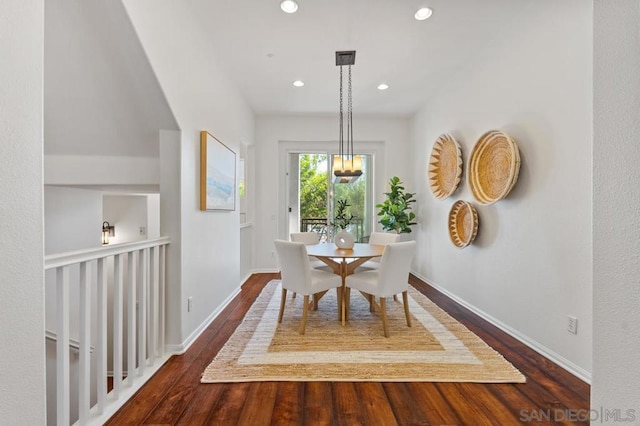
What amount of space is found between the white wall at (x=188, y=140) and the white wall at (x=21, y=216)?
3.08 ft

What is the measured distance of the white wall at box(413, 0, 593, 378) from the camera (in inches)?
74.9

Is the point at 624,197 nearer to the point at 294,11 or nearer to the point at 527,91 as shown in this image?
the point at 527,91

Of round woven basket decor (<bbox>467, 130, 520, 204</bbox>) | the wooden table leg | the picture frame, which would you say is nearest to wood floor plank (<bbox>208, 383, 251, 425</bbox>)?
the wooden table leg

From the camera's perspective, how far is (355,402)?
167 centimetres

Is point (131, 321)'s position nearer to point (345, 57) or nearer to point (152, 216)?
point (152, 216)

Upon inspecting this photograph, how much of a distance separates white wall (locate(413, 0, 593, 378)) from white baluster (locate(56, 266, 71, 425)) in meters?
2.80

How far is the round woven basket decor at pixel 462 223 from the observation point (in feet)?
9.98

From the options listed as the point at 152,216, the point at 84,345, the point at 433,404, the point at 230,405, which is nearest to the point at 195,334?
the point at 230,405

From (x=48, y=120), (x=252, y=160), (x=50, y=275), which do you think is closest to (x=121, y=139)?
(x=48, y=120)

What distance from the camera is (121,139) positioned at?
7.51 feet

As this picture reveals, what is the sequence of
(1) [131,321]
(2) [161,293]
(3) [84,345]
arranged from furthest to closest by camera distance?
(2) [161,293] → (1) [131,321] → (3) [84,345]

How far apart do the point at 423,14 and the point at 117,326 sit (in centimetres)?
313

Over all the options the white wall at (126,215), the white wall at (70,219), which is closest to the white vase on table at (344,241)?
the white wall at (70,219)

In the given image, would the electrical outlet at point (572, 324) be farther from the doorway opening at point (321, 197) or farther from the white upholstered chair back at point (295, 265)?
the doorway opening at point (321, 197)
